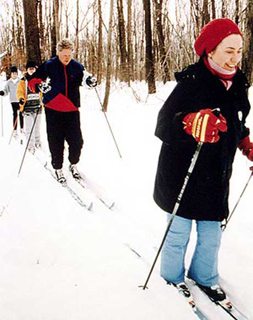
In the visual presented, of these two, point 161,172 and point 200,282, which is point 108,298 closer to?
point 200,282

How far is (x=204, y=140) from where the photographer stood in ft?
5.93

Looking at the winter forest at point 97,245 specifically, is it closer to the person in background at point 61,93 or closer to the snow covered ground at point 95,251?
the snow covered ground at point 95,251

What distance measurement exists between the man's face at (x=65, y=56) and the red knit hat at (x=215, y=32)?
253cm

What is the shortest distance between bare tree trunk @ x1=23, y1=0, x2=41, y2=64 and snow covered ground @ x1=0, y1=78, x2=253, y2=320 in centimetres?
559

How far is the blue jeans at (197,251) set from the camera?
2164 millimetres

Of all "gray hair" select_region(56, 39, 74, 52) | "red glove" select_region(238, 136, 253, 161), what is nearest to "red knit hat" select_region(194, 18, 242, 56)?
"red glove" select_region(238, 136, 253, 161)

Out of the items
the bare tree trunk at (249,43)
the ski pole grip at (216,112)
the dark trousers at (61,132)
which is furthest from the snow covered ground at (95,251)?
the bare tree trunk at (249,43)

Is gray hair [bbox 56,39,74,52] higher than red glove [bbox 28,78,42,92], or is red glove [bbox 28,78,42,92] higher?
gray hair [bbox 56,39,74,52]

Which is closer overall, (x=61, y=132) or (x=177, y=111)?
(x=177, y=111)

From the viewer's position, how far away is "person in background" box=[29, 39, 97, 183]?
4.24 m

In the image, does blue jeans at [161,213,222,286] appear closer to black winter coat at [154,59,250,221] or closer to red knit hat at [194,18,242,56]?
black winter coat at [154,59,250,221]

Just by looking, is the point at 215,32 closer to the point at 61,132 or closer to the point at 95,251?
the point at 95,251

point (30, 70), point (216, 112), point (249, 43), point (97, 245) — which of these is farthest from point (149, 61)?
point (216, 112)

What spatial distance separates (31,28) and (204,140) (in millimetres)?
9101
